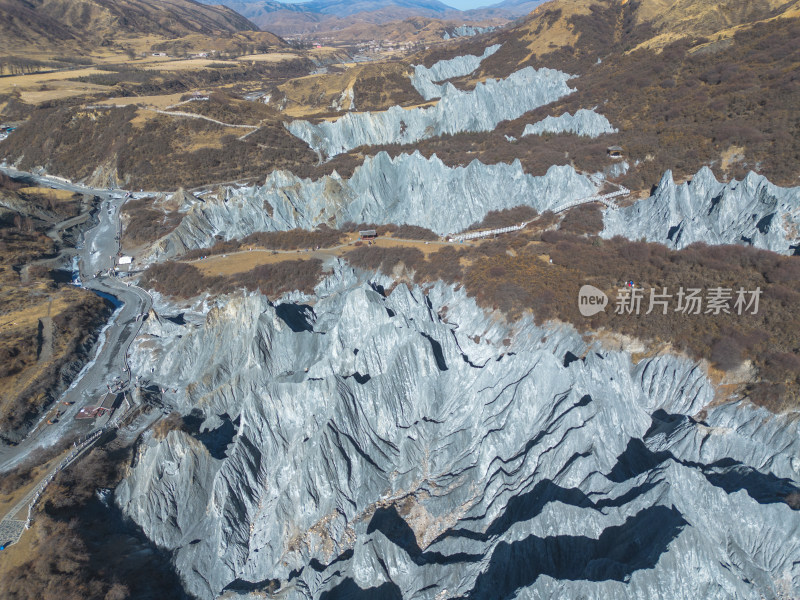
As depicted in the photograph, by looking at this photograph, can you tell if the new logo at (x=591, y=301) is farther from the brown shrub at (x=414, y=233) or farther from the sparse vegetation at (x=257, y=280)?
the sparse vegetation at (x=257, y=280)

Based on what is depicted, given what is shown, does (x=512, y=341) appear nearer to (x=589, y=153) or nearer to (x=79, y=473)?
(x=79, y=473)

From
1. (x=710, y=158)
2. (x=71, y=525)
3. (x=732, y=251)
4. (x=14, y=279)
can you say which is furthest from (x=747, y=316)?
(x=14, y=279)

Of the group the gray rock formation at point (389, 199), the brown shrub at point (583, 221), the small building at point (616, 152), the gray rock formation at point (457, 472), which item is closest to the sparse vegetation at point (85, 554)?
the gray rock formation at point (457, 472)

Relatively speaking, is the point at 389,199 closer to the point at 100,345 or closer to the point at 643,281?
the point at 643,281

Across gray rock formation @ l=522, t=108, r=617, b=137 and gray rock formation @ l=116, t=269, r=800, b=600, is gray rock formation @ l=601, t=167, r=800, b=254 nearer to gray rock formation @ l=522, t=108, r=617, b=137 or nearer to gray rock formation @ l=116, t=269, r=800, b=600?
gray rock formation @ l=116, t=269, r=800, b=600

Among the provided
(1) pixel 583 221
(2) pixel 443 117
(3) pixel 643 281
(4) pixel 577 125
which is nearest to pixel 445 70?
(2) pixel 443 117

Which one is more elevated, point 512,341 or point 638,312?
point 638,312
